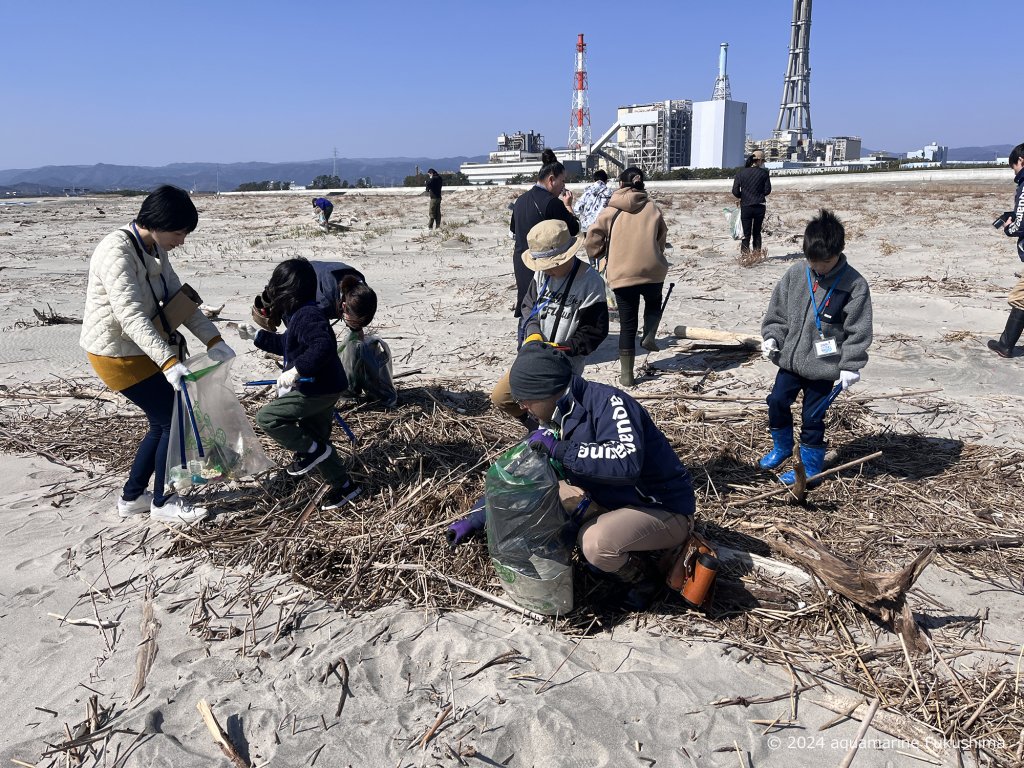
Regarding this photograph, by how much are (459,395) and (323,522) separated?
2.23 m

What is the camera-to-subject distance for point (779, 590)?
3.24 meters

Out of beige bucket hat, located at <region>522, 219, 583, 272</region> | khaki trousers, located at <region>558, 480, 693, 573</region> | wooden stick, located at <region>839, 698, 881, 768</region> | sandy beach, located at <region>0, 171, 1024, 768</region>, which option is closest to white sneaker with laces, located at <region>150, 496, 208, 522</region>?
sandy beach, located at <region>0, 171, 1024, 768</region>

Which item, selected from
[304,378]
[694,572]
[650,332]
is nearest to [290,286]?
[304,378]

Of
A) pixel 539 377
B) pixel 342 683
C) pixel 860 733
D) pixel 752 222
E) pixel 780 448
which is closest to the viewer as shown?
pixel 860 733

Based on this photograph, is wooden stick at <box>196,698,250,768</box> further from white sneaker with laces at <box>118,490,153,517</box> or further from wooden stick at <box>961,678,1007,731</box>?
wooden stick at <box>961,678,1007,731</box>

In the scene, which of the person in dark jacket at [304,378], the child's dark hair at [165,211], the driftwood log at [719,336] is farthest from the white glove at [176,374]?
the driftwood log at [719,336]

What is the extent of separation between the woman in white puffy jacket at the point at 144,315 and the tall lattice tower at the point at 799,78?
84249 mm

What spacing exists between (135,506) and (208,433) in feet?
2.57

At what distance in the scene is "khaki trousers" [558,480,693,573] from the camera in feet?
9.65

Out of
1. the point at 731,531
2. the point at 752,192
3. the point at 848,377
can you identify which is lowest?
the point at 731,531

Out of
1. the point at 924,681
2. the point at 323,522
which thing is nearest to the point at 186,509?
the point at 323,522

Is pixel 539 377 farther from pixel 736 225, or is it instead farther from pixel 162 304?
pixel 736 225

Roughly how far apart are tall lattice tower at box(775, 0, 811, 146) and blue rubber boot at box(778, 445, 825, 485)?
82.7 meters

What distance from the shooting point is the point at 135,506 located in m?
4.05
